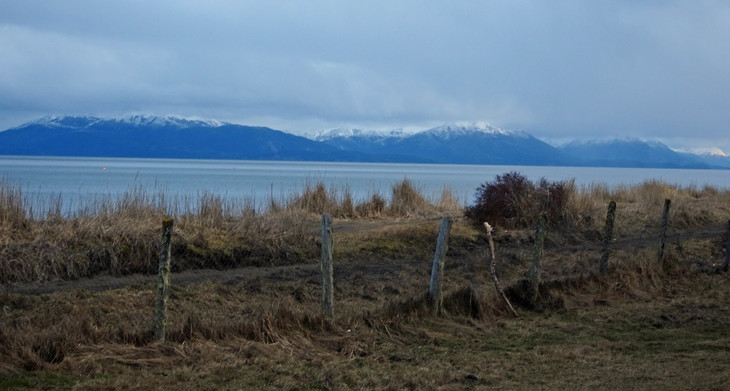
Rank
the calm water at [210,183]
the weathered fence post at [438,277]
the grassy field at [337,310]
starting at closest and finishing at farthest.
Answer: the grassy field at [337,310] → the weathered fence post at [438,277] → the calm water at [210,183]

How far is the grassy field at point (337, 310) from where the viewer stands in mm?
7051

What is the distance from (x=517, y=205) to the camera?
2111 cm

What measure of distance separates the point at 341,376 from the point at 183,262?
8001 millimetres

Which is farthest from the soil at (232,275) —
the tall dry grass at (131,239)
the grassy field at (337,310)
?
the tall dry grass at (131,239)

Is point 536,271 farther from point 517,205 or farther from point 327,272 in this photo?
point 517,205

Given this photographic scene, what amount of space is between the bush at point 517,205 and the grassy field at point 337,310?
833 mm

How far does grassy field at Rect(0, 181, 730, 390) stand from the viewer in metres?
7.05

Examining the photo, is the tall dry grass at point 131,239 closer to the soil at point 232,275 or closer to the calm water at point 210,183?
the soil at point 232,275

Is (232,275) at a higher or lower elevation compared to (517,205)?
lower

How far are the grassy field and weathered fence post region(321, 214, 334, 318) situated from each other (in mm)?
236

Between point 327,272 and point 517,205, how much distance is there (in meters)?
13.0

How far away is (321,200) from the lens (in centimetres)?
2417

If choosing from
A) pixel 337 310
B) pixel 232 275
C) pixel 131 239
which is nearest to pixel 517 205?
pixel 232 275

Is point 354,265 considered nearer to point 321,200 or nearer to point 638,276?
point 638,276
